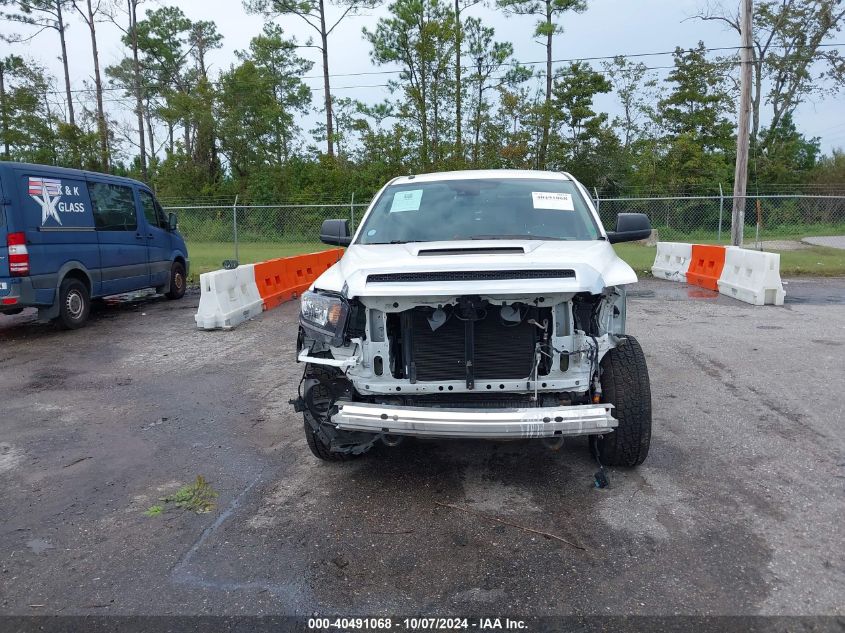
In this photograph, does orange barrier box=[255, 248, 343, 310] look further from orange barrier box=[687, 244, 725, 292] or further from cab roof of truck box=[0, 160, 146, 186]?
orange barrier box=[687, 244, 725, 292]

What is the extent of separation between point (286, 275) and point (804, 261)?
1301cm

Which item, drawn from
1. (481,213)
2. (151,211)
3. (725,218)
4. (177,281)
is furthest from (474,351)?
(725,218)

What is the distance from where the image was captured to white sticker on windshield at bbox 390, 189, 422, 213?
510cm

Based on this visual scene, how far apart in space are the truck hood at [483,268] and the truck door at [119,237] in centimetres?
726

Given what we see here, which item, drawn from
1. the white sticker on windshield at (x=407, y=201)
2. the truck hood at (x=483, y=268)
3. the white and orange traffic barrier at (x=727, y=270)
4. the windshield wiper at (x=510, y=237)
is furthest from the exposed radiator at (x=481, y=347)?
the white and orange traffic barrier at (x=727, y=270)

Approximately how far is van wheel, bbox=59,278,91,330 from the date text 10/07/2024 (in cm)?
806

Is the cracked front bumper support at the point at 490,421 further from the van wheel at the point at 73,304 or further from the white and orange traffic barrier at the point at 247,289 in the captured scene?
the van wheel at the point at 73,304

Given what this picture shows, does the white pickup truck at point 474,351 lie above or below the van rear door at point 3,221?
below

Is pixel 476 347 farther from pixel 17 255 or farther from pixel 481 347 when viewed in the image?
pixel 17 255

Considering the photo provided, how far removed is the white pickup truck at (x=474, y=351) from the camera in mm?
3398

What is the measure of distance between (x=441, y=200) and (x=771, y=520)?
309 centimetres

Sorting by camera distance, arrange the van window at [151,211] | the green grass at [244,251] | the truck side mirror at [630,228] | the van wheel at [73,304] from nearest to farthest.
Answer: the truck side mirror at [630,228]
the van wheel at [73,304]
the van window at [151,211]
the green grass at [244,251]

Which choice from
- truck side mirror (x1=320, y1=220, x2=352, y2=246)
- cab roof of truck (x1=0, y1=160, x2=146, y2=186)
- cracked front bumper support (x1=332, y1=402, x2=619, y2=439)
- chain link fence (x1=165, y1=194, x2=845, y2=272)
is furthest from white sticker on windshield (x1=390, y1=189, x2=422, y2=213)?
chain link fence (x1=165, y1=194, x2=845, y2=272)

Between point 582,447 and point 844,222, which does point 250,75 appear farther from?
point 582,447
